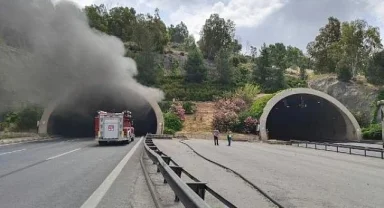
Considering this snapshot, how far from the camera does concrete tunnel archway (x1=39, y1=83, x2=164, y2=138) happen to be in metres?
44.1

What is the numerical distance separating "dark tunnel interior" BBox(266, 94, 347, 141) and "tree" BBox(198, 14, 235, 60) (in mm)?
45920

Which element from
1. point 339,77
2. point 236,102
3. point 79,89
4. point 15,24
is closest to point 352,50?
point 339,77

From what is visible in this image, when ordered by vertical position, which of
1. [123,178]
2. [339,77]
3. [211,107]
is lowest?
[123,178]

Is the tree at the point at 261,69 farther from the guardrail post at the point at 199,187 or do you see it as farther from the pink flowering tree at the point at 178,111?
the guardrail post at the point at 199,187

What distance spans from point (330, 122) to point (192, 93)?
26.1 metres

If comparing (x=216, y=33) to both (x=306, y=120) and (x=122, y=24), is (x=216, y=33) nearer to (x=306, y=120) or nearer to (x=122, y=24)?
(x=122, y=24)

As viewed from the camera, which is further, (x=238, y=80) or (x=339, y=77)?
(x=238, y=80)

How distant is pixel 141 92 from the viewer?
45.2 metres

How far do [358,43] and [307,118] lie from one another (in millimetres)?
18964

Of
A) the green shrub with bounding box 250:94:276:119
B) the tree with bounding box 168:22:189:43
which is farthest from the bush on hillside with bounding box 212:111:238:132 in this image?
the tree with bounding box 168:22:189:43

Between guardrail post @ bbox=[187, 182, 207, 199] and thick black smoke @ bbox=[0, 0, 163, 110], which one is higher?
thick black smoke @ bbox=[0, 0, 163, 110]

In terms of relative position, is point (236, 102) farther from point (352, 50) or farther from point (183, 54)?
point (183, 54)

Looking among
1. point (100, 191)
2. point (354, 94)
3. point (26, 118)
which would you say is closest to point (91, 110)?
point (26, 118)

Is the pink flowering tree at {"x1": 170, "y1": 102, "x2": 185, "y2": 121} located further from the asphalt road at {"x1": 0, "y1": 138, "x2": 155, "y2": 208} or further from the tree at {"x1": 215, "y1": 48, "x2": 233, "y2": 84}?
the asphalt road at {"x1": 0, "y1": 138, "x2": 155, "y2": 208}
